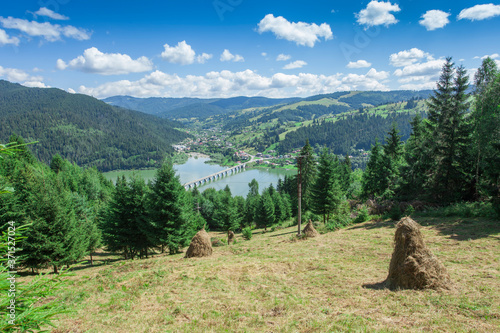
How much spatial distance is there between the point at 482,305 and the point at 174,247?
57.6 feet

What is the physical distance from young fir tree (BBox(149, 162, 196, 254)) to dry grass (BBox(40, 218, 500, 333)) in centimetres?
591

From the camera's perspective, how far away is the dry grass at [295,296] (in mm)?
6203

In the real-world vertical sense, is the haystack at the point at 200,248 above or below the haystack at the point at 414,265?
below

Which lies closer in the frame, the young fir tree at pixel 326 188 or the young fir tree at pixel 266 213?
the young fir tree at pixel 326 188

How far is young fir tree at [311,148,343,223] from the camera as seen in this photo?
24328 mm

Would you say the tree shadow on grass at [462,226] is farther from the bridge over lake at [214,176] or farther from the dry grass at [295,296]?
the bridge over lake at [214,176]

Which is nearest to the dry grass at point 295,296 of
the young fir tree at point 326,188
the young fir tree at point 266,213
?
→ the young fir tree at point 326,188

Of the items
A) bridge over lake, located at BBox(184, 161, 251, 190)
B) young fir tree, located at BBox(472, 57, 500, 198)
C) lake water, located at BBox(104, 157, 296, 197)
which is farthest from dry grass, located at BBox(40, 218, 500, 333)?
bridge over lake, located at BBox(184, 161, 251, 190)

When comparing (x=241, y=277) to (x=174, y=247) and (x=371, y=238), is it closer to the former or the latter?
(x=371, y=238)

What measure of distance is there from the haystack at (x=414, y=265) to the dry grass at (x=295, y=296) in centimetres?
31

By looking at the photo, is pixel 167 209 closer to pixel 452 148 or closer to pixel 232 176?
pixel 452 148

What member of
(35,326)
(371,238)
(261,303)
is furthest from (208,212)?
(35,326)

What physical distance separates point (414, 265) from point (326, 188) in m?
17.5

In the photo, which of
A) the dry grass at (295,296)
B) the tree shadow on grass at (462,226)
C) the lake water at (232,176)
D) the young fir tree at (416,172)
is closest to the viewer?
the dry grass at (295,296)
